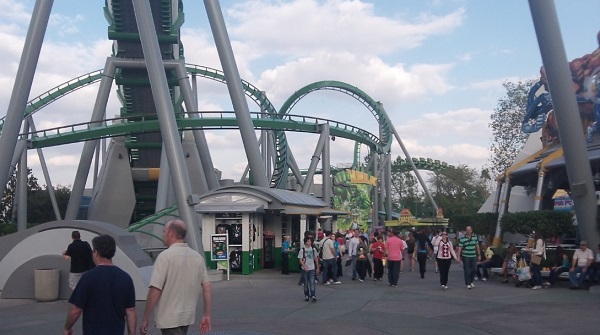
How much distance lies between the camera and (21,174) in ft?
122

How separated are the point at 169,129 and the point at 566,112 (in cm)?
1189

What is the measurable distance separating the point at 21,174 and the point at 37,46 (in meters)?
15.1

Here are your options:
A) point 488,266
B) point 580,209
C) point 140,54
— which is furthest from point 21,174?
point 580,209

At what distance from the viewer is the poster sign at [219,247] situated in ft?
64.6

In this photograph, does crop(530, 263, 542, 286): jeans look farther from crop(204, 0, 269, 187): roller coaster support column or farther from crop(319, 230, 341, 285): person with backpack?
crop(204, 0, 269, 187): roller coaster support column

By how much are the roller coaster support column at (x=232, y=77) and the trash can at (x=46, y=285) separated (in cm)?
1218

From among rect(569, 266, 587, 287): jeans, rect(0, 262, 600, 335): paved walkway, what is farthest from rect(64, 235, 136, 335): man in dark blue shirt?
rect(569, 266, 587, 287): jeans

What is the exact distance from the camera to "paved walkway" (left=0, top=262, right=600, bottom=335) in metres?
10.5

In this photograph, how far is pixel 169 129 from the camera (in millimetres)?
21469

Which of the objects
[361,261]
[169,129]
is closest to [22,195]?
[169,129]

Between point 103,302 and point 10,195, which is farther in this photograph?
point 10,195

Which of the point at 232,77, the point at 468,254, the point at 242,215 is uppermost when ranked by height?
the point at 232,77

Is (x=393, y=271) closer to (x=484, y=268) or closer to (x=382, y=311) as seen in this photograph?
(x=484, y=268)

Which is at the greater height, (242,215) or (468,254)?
(242,215)
